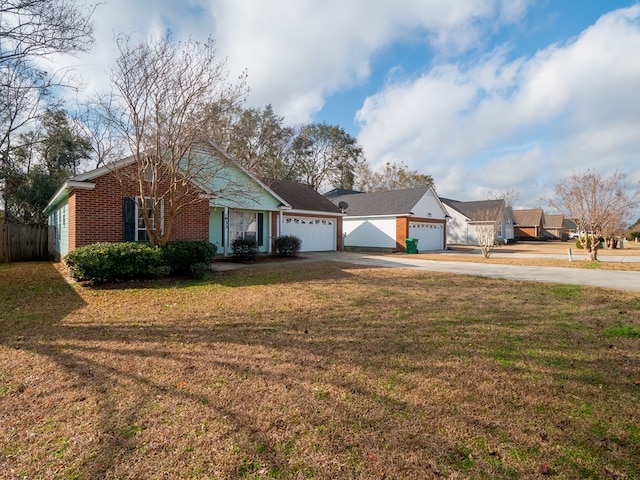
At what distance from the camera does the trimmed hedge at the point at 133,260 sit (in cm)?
868

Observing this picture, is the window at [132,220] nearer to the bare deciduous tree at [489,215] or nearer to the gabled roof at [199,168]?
the gabled roof at [199,168]

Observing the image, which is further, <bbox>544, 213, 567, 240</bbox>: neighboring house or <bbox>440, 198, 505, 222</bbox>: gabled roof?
<bbox>544, 213, 567, 240</bbox>: neighboring house

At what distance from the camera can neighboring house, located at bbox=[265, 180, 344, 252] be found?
63.5ft

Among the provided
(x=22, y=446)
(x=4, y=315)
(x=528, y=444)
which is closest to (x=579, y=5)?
(x=528, y=444)

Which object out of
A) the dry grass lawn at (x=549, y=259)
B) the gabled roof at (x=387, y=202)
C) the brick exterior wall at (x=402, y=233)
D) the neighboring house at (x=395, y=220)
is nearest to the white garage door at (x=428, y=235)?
the neighboring house at (x=395, y=220)

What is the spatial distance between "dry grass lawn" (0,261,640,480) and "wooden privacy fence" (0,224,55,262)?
12054mm

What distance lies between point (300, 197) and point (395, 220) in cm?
717

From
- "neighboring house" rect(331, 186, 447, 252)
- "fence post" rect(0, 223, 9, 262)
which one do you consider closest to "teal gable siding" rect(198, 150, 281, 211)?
"neighboring house" rect(331, 186, 447, 252)

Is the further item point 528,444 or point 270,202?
point 270,202

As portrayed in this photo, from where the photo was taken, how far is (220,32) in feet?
32.8

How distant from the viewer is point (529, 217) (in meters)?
52.8

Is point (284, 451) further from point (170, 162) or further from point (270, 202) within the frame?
point (270, 202)

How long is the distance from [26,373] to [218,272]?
7744 mm

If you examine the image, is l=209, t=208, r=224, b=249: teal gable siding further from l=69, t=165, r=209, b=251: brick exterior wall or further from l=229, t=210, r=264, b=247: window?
l=69, t=165, r=209, b=251: brick exterior wall
